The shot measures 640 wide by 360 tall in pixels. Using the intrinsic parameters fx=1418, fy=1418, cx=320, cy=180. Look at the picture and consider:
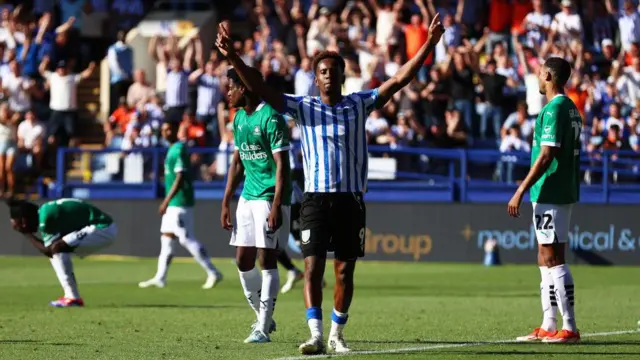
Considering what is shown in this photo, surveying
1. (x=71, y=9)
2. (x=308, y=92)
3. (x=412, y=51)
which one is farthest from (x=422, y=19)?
(x=71, y=9)

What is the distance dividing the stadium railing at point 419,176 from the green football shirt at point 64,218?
363 inches

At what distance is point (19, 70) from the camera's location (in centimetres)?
3131

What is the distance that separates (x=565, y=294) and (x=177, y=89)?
19.0m

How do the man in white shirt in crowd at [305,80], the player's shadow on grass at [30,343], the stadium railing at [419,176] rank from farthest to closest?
1. the man in white shirt in crowd at [305,80]
2. the stadium railing at [419,176]
3. the player's shadow on grass at [30,343]

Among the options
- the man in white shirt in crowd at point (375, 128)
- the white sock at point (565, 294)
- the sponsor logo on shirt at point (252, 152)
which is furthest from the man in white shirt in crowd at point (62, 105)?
the white sock at point (565, 294)

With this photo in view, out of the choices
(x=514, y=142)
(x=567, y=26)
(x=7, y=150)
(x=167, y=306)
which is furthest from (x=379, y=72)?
(x=167, y=306)

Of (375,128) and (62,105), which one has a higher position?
(62,105)

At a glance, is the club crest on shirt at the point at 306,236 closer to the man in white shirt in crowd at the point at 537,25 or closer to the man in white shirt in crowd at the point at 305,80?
the man in white shirt in crowd at the point at 305,80

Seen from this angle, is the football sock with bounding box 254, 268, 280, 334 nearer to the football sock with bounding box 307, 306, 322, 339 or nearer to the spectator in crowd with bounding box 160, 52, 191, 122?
the football sock with bounding box 307, 306, 322, 339

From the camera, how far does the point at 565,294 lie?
1136cm

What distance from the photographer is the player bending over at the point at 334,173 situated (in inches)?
411

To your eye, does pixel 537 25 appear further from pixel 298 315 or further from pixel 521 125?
pixel 298 315

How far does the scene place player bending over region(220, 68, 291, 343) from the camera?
1181 centimetres

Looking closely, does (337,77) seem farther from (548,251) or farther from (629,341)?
(629,341)
